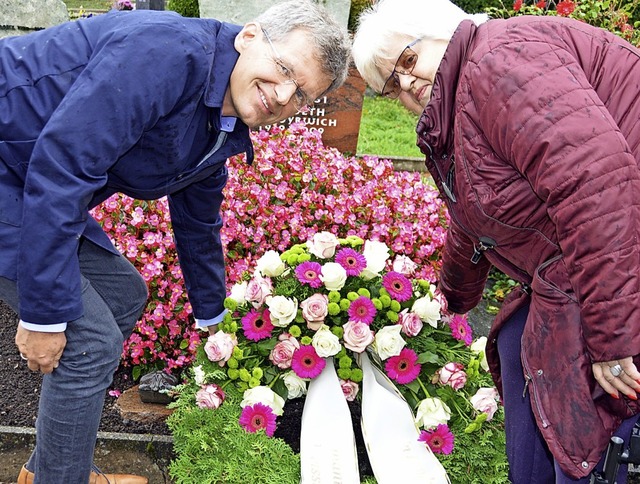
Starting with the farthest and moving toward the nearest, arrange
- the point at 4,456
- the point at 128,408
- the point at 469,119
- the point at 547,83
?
the point at 128,408 < the point at 4,456 < the point at 469,119 < the point at 547,83

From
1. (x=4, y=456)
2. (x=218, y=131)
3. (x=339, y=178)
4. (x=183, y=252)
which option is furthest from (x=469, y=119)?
(x=4, y=456)

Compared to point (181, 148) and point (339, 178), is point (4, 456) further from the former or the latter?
point (339, 178)

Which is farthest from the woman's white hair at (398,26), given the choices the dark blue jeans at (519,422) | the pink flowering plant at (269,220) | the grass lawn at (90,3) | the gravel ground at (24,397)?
the grass lawn at (90,3)

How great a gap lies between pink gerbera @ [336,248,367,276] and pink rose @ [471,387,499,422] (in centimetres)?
57

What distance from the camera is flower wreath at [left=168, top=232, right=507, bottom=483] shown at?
226 cm

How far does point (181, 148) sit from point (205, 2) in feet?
13.3

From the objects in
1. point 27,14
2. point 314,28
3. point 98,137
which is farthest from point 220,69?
point 27,14

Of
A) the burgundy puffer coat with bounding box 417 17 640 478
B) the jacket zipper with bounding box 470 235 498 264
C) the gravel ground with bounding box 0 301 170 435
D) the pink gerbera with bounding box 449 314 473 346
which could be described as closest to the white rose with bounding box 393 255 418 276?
the pink gerbera with bounding box 449 314 473 346

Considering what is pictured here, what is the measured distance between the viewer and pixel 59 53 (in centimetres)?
184

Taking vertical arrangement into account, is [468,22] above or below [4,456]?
above

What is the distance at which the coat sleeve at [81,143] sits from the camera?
65.1 inches

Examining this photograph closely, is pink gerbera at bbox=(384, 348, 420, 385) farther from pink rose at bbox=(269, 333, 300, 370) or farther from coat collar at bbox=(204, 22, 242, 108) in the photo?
coat collar at bbox=(204, 22, 242, 108)

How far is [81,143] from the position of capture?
1661mm

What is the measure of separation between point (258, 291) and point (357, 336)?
1.24ft
